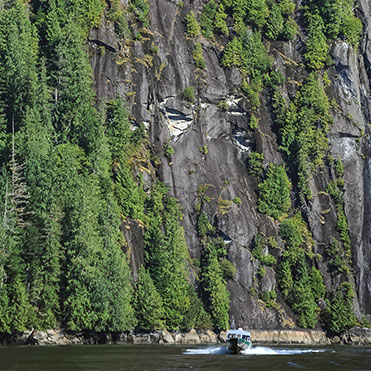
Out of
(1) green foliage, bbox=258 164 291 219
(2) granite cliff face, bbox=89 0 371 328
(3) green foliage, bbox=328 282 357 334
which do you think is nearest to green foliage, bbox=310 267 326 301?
(3) green foliage, bbox=328 282 357 334

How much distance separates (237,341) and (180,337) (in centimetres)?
3544

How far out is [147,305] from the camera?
11350 cm

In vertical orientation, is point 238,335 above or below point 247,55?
below

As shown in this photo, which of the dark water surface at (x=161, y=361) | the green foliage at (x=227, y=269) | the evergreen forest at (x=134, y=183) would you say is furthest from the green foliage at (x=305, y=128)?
the dark water surface at (x=161, y=361)

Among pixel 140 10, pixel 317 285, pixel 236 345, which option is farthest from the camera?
pixel 140 10

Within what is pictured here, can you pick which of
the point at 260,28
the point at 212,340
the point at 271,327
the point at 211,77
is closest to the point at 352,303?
the point at 271,327

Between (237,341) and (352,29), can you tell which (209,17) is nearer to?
(352,29)

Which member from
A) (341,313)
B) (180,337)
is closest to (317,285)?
(341,313)

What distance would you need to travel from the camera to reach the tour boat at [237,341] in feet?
278

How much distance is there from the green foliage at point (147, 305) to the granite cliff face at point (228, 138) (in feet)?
63.1

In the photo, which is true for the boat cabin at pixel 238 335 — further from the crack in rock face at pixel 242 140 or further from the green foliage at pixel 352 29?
the green foliage at pixel 352 29

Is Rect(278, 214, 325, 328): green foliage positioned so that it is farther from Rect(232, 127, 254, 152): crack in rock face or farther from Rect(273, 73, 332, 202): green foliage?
Rect(232, 127, 254, 152): crack in rock face

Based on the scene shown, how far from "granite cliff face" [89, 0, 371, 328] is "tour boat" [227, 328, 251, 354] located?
139 ft

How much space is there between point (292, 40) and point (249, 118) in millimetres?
25077
